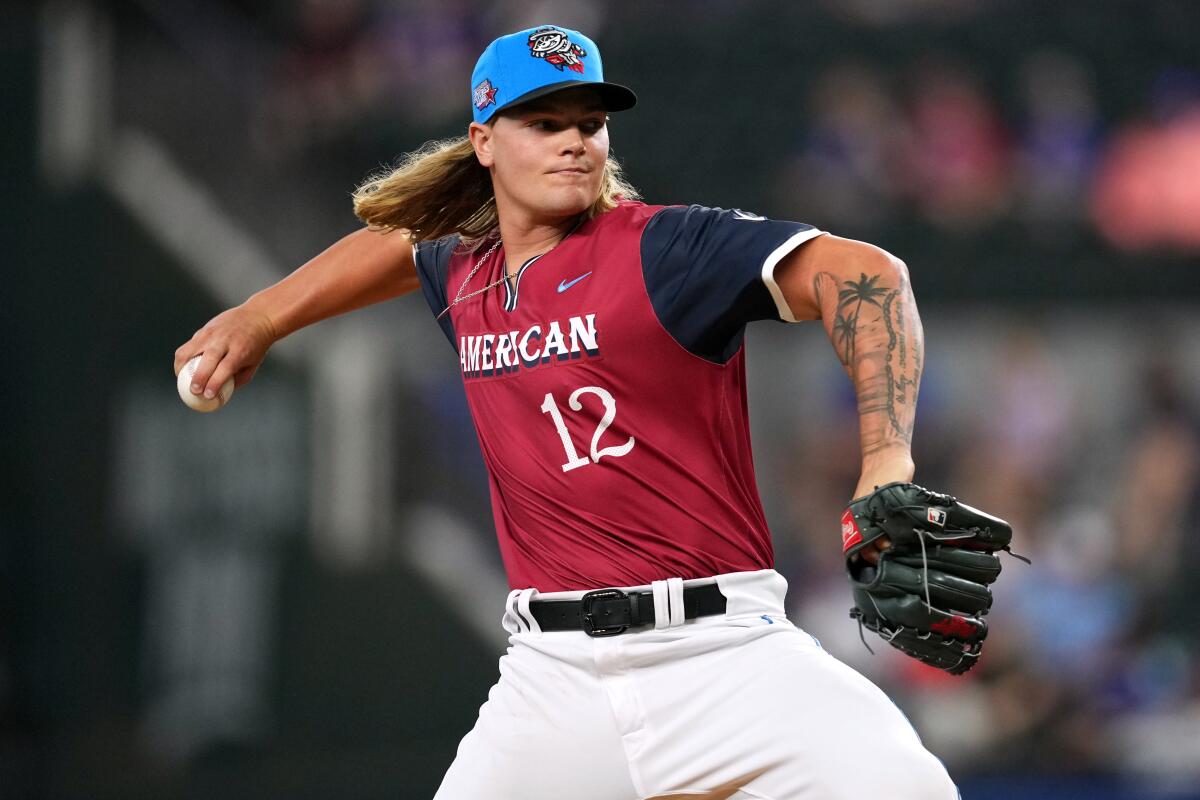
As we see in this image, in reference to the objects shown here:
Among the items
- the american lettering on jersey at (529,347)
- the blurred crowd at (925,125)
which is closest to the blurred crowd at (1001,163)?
the blurred crowd at (925,125)

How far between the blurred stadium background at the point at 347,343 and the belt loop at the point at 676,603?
573 centimetres

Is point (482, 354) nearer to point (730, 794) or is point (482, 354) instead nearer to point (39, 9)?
point (730, 794)

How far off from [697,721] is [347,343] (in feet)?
21.8

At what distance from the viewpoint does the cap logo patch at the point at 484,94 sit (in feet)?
13.2

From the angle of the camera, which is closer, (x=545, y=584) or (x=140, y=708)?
(x=545, y=584)

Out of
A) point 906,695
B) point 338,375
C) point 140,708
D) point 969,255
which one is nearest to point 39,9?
point 338,375

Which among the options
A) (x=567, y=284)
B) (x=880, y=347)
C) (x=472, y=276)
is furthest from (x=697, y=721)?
(x=472, y=276)

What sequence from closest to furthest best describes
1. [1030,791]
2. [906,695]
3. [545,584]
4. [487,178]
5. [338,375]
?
[545,584] < [487,178] < [1030,791] < [906,695] < [338,375]

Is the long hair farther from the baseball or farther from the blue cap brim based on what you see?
the baseball

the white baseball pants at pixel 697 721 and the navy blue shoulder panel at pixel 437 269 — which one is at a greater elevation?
the navy blue shoulder panel at pixel 437 269

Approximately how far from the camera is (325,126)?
10367 mm

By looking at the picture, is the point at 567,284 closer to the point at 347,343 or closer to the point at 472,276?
the point at 472,276

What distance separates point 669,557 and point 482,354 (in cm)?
72

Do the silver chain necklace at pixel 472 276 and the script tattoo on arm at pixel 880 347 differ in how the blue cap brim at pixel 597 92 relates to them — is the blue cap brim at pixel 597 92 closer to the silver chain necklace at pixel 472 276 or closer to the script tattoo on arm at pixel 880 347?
the silver chain necklace at pixel 472 276
